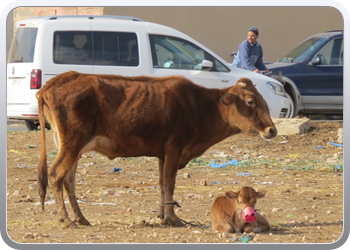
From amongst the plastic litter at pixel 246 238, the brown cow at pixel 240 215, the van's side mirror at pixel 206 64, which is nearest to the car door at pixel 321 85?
the van's side mirror at pixel 206 64

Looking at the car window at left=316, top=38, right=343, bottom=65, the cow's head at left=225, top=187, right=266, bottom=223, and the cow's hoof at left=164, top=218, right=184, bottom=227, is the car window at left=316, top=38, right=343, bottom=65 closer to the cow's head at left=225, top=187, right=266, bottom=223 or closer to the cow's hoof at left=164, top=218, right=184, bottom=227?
the cow's hoof at left=164, top=218, right=184, bottom=227

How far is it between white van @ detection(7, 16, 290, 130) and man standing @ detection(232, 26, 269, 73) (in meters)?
1.03

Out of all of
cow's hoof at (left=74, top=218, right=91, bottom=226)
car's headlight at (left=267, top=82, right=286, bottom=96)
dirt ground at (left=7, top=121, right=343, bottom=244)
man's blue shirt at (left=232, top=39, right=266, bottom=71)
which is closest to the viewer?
dirt ground at (left=7, top=121, right=343, bottom=244)

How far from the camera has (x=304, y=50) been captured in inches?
685

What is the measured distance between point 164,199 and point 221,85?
6.41m

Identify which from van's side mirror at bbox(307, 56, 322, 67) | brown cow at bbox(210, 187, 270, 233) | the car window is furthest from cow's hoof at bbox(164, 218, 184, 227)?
the car window

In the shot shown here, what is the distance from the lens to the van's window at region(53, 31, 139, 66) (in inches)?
534

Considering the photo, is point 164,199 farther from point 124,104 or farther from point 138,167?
Answer: point 138,167

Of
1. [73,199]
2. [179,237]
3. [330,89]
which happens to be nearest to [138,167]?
[73,199]

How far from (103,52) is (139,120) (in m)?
6.31

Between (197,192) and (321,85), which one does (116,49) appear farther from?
(321,85)

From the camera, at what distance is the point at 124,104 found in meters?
7.48

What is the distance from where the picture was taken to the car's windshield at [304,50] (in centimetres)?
1720
